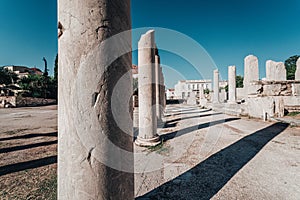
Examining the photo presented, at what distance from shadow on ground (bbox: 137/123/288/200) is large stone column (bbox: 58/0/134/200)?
4.82 feet

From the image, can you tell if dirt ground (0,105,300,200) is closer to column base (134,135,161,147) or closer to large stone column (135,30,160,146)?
column base (134,135,161,147)

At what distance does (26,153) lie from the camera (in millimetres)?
4328

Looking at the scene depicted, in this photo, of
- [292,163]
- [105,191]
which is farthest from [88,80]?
[292,163]

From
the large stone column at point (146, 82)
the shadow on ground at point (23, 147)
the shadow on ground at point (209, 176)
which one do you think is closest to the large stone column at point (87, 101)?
the shadow on ground at point (209, 176)

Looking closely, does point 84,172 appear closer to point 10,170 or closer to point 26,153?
point 10,170

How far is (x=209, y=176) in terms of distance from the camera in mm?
2875

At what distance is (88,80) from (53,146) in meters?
4.83

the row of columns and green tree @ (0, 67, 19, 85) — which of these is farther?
green tree @ (0, 67, 19, 85)

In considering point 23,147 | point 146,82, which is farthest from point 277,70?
point 23,147

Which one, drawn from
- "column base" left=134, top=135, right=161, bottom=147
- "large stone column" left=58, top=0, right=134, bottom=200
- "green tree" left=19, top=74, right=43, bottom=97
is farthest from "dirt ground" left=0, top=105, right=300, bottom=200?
"green tree" left=19, top=74, right=43, bottom=97

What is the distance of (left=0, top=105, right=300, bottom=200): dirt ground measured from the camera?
243cm

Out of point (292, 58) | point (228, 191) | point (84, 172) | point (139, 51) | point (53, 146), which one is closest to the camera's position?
point (84, 172)

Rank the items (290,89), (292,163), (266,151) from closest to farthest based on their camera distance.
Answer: (292,163), (266,151), (290,89)

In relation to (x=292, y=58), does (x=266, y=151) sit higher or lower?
lower
